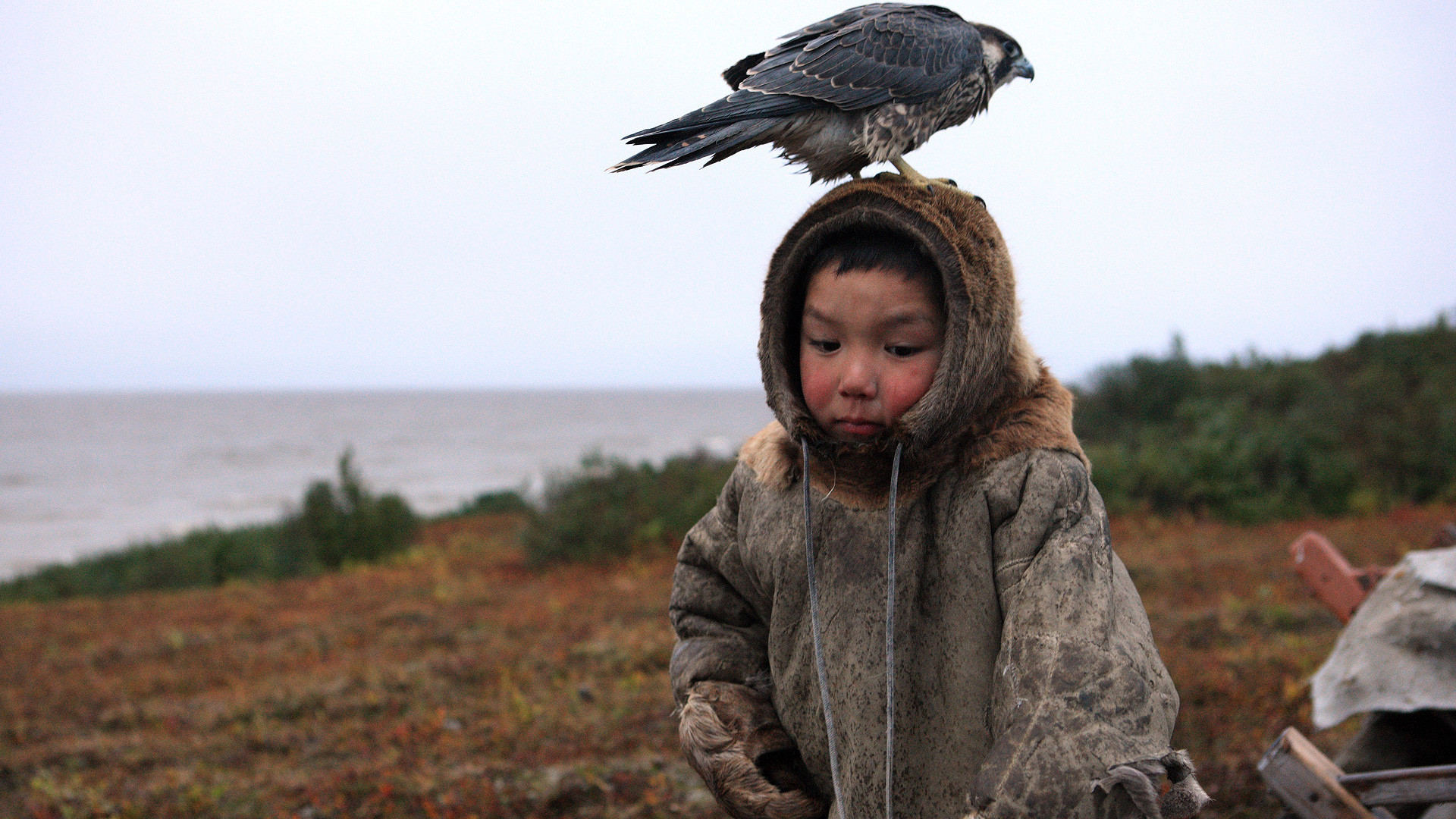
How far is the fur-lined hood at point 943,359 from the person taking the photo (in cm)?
149

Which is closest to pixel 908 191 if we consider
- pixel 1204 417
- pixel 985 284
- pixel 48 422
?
pixel 985 284

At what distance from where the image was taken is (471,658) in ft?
23.1

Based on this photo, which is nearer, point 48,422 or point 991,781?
point 991,781

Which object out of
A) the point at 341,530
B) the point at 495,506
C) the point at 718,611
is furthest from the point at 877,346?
the point at 495,506

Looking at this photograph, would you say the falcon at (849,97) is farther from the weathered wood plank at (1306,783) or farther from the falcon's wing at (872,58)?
the weathered wood plank at (1306,783)

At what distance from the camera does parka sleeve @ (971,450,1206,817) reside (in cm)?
125

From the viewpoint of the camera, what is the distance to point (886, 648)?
1622 millimetres

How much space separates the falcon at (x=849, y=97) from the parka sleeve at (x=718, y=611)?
0.74 m

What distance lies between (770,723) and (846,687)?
25 cm

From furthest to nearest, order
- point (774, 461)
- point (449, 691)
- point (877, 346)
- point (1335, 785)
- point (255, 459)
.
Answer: point (255, 459)
point (449, 691)
point (1335, 785)
point (774, 461)
point (877, 346)

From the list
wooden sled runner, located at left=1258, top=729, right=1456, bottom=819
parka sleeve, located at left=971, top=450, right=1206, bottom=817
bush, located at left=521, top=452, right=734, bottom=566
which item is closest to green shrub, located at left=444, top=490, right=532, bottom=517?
bush, located at left=521, top=452, right=734, bottom=566

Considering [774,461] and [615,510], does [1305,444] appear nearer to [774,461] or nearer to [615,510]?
[615,510]

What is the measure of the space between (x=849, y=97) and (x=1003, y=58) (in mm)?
561

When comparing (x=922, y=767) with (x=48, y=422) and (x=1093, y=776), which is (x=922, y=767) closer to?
(x=1093, y=776)
